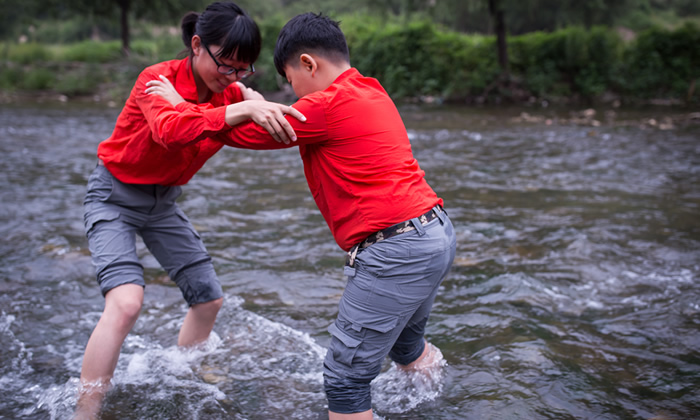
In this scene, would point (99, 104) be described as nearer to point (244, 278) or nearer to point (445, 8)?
point (445, 8)

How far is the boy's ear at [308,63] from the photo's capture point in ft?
8.17

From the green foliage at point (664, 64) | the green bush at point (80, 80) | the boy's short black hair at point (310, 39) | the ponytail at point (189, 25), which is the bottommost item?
the green foliage at point (664, 64)

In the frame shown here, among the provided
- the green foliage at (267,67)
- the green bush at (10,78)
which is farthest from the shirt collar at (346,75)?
the green bush at (10,78)

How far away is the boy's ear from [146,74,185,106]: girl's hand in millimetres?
647

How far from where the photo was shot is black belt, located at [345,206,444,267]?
8.08ft

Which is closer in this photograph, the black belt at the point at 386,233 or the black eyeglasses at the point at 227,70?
the black belt at the point at 386,233

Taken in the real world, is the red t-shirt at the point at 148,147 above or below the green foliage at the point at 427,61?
above

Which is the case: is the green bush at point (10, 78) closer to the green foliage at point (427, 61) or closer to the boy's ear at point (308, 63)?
the green foliage at point (427, 61)

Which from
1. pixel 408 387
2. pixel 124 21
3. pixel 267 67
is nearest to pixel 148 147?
pixel 408 387

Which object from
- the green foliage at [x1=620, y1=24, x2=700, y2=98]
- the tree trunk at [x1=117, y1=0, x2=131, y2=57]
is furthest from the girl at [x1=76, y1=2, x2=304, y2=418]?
the tree trunk at [x1=117, y1=0, x2=131, y2=57]

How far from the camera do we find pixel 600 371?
3.54 meters

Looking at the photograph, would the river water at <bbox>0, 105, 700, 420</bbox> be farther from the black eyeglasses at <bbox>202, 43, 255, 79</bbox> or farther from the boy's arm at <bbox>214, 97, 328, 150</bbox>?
the black eyeglasses at <bbox>202, 43, 255, 79</bbox>

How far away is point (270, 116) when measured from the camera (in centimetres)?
235

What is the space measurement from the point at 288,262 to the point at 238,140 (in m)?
3.13
